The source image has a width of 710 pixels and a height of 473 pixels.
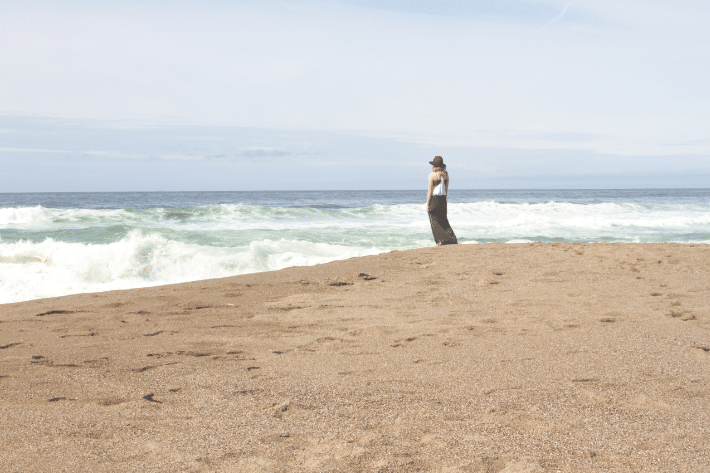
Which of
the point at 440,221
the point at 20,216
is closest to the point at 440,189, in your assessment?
the point at 440,221

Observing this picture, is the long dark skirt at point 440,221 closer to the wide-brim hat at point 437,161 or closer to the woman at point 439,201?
the woman at point 439,201

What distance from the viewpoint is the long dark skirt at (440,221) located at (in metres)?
9.62

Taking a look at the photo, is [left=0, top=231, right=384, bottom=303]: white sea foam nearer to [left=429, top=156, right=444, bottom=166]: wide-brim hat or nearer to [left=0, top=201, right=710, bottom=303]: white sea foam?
[left=0, top=201, right=710, bottom=303]: white sea foam

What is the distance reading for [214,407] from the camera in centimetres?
286

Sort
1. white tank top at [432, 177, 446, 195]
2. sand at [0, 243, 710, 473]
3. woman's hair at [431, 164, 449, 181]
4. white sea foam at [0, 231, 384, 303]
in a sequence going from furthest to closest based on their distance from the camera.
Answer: woman's hair at [431, 164, 449, 181]
white tank top at [432, 177, 446, 195]
white sea foam at [0, 231, 384, 303]
sand at [0, 243, 710, 473]

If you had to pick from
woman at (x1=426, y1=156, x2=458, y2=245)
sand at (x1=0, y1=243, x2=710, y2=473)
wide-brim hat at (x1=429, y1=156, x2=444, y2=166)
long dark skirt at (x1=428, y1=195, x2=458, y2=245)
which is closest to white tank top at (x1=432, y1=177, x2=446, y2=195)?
woman at (x1=426, y1=156, x2=458, y2=245)

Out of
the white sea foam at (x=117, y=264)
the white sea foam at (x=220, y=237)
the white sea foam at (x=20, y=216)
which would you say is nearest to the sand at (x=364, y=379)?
A: the white sea foam at (x=117, y=264)

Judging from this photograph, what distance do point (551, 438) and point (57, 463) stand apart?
2.25 m

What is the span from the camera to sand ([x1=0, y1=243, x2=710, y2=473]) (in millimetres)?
2354

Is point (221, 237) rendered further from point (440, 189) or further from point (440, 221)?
point (440, 189)

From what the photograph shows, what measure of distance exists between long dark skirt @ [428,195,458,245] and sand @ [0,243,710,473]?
3685mm

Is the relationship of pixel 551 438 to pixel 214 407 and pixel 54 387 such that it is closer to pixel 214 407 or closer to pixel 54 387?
pixel 214 407

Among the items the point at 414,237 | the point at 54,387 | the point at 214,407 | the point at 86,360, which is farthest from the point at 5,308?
the point at 414,237

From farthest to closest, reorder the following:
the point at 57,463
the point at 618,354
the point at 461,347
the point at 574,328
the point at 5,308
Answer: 1. the point at 5,308
2. the point at 574,328
3. the point at 461,347
4. the point at 618,354
5. the point at 57,463
